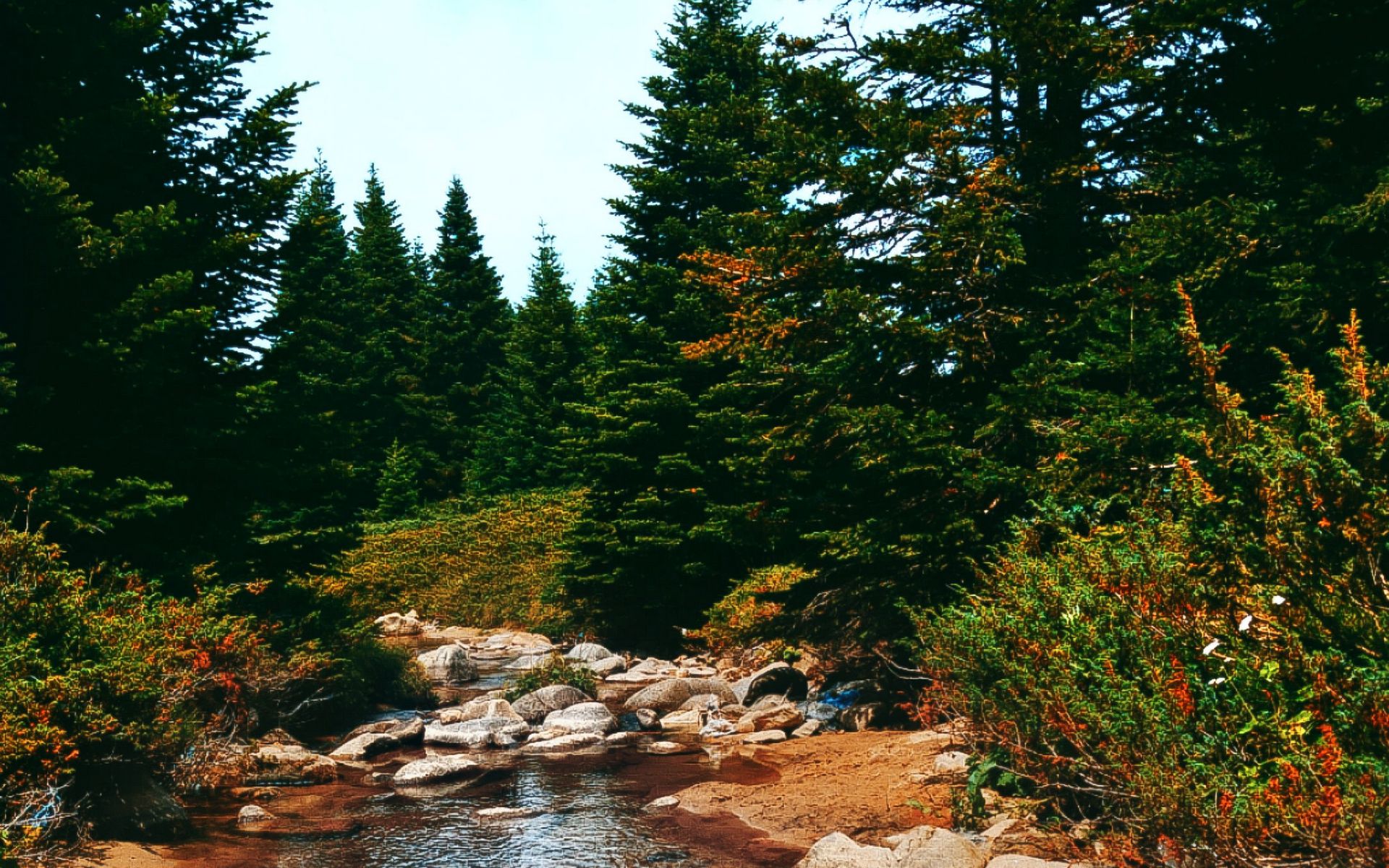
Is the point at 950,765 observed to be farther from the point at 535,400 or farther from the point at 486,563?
the point at 535,400

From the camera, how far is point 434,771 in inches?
518

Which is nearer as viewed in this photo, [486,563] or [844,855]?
[844,855]

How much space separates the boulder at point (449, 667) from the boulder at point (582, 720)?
5976 mm

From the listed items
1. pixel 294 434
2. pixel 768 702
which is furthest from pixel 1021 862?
pixel 294 434

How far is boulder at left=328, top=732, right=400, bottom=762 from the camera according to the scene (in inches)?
563

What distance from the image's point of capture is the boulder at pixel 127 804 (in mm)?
8992

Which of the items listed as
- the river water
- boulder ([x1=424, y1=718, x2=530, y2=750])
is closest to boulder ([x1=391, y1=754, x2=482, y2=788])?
the river water

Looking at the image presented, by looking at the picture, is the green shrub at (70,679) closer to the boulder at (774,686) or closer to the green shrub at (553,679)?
the green shrub at (553,679)

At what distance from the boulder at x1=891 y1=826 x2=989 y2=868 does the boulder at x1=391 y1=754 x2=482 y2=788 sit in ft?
23.5

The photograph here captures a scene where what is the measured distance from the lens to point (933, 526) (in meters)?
12.2

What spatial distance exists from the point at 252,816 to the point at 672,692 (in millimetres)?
9127

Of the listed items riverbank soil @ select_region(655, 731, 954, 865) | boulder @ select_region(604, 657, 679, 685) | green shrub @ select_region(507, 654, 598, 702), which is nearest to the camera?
riverbank soil @ select_region(655, 731, 954, 865)

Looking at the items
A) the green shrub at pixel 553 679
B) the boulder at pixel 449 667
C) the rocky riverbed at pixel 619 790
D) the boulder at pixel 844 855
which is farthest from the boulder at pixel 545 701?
the boulder at pixel 844 855

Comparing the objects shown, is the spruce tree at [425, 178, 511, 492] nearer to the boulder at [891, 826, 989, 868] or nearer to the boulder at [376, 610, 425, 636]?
the boulder at [376, 610, 425, 636]
